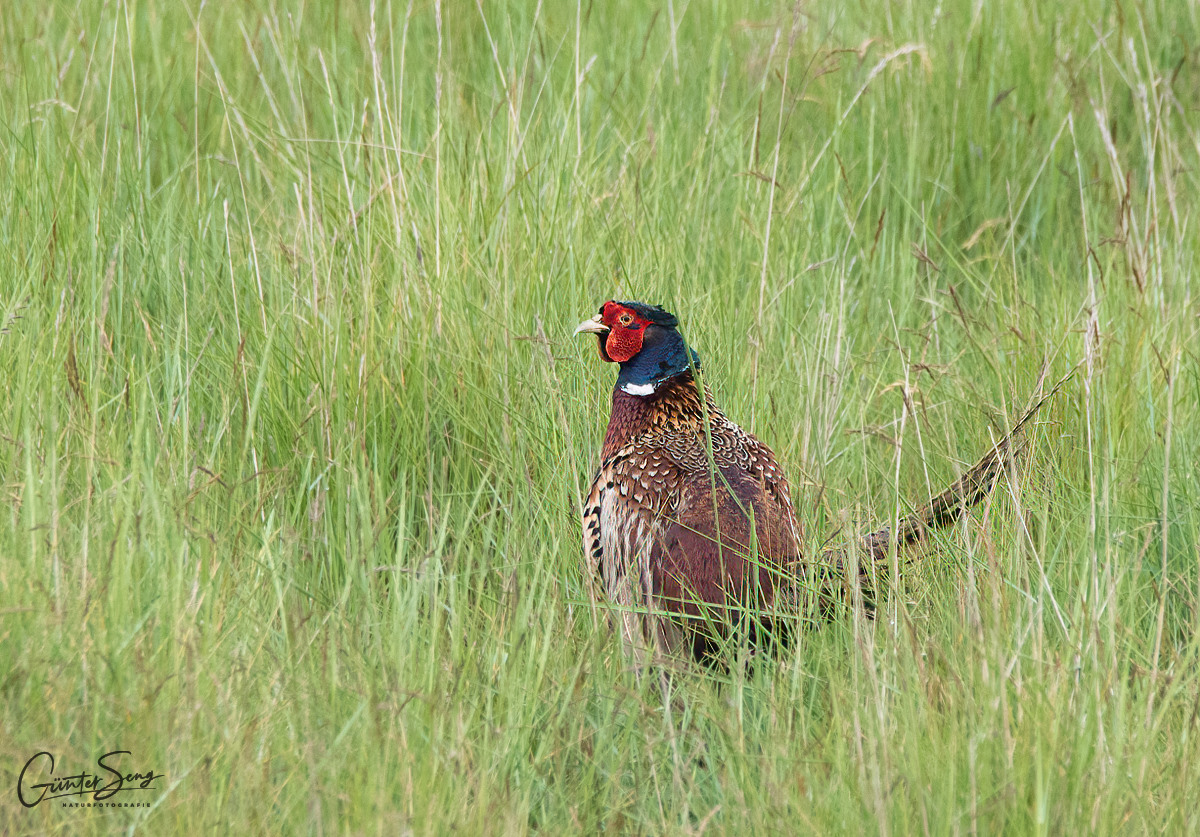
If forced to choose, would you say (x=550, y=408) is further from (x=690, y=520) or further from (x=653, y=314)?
(x=690, y=520)

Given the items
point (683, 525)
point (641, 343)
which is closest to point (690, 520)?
point (683, 525)

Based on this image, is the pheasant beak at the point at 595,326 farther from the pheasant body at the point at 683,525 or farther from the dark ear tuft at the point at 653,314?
the pheasant body at the point at 683,525

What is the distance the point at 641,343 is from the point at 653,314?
0.08m

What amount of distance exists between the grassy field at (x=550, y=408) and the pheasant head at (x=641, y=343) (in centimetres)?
20

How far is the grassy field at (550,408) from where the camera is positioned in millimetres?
1825

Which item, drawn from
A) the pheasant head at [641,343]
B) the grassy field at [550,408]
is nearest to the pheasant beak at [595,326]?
the pheasant head at [641,343]

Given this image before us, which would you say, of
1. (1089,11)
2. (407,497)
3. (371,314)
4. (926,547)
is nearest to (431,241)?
(371,314)

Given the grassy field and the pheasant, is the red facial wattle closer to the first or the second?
the pheasant

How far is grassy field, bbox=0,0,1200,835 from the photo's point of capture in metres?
1.83

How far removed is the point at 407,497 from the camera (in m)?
2.99

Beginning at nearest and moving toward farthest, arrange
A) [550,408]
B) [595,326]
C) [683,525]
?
[683,525] → [595,326] → [550,408]

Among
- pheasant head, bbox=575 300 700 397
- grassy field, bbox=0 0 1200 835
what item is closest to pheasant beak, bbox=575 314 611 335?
pheasant head, bbox=575 300 700 397

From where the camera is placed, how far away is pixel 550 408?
118 inches

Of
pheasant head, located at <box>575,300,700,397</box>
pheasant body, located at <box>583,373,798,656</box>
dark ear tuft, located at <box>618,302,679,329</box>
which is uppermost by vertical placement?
dark ear tuft, located at <box>618,302,679,329</box>
